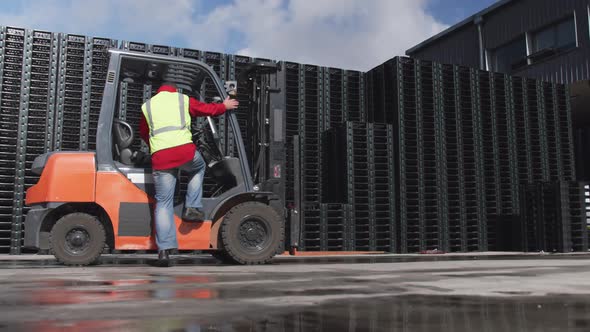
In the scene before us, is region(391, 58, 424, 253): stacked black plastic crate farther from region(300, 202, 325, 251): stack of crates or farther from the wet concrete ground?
the wet concrete ground

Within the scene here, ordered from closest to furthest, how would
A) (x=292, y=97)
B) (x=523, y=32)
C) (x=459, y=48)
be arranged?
(x=292, y=97) → (x=523, y=32) → (x=459, y=48)

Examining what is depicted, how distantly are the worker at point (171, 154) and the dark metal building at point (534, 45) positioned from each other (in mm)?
13014

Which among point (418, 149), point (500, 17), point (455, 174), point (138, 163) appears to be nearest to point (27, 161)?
point (138, 163)

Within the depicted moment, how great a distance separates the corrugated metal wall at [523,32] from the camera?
15883 mm

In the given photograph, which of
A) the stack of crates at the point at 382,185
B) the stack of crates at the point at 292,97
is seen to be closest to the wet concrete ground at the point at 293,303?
the stack of crates at the point at 382,185

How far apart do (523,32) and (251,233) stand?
1457 cm

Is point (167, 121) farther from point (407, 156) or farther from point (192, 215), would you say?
point (407, 156)

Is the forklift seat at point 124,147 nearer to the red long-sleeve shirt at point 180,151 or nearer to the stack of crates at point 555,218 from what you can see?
the red long-sleeve shirt at point 180,151

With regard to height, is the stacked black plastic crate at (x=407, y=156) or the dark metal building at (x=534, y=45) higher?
the dark metal building at (x=534, y=45)

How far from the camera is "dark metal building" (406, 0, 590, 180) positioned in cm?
1608

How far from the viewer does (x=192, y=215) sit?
21.2 feet

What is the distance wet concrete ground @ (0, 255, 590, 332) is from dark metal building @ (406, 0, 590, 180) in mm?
13360

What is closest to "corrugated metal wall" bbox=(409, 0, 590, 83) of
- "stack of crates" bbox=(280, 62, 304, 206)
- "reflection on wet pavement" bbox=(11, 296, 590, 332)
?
"stack of crates" bbox=(280, 62, 304, 206)

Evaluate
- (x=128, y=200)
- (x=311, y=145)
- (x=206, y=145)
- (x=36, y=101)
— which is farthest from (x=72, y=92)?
(x=311, y=145)
